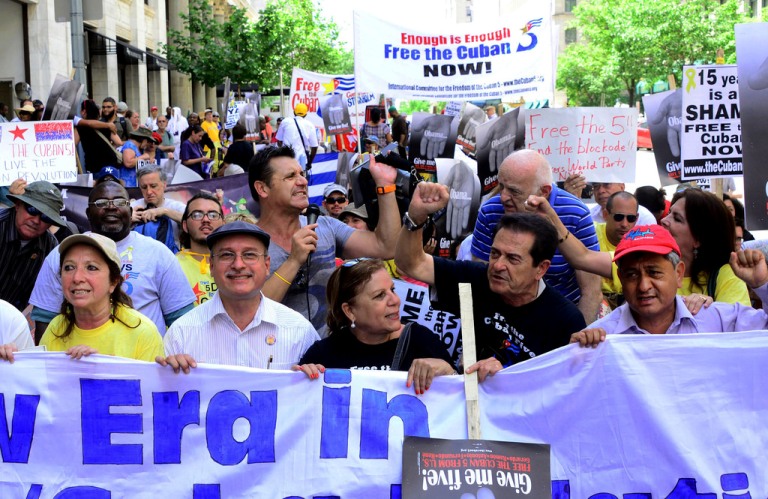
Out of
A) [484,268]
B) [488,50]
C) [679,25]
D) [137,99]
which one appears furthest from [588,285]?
[679,25]

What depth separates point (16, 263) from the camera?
573 cm

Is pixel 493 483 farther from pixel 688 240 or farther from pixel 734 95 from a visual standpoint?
pixel 734 95

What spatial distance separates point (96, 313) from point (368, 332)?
1163mm

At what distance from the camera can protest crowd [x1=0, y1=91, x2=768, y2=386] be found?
A: 3953 millimetres

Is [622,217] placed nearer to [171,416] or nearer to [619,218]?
[619,218]

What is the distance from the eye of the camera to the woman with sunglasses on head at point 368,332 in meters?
3.87

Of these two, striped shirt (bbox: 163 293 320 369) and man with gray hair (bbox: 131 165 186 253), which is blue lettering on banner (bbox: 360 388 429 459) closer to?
striped shirt (bbox: 163 293 320 369)

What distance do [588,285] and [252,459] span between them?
6.69ft

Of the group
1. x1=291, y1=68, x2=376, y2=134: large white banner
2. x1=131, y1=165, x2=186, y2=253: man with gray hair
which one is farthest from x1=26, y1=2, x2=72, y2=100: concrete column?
x1=131, y1=165, x2=186, y2=253: man with gray hair

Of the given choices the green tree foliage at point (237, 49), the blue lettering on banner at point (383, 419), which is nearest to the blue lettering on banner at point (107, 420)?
the blue lettering on banner at point (383, 419)

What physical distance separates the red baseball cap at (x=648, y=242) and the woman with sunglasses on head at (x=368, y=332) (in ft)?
2.75

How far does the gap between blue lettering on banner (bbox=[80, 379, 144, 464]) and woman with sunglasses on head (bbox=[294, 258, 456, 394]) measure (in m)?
0.66

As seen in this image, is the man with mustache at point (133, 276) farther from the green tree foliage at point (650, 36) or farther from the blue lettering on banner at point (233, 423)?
the green tree foliage at point (650, 36)

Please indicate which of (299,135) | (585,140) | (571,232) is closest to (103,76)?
(299,135)
